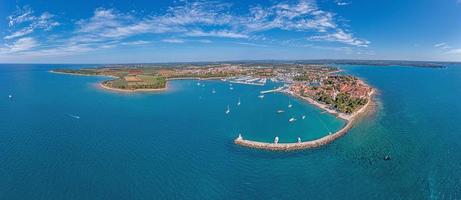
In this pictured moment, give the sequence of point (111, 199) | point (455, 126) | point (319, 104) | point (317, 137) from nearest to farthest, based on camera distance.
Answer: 1. point (111, 199)
2. point (317, 137)
3. point (455, 126)
4. point (319, 104)

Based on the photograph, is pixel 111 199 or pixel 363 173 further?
pixel 363 173

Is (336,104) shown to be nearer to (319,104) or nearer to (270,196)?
(319,104)

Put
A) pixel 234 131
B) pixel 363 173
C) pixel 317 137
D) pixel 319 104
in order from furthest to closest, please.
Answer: pixel 319 104
pixel 234 131
pixel 317 137
pixel 363 173

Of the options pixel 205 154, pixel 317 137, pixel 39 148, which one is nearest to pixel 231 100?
pixel 317 137

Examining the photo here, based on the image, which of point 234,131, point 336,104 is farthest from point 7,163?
point 336,104

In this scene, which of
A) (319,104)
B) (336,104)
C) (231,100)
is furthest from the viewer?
(231,100)

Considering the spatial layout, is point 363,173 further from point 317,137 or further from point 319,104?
point 319,104
